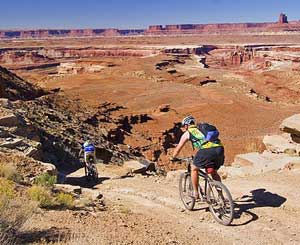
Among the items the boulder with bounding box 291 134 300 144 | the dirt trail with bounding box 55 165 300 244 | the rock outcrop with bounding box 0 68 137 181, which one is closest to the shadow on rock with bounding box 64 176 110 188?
the dirt trail with bounding box 55 165 300 244

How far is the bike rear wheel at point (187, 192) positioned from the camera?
22.7 ft

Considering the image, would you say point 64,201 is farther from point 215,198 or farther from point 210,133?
point 210,133

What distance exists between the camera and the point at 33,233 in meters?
5.12

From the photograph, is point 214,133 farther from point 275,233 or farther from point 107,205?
point 107,205

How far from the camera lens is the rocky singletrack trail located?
18.9 ft

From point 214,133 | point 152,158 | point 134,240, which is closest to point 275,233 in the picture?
point 214,133

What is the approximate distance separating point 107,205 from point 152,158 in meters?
16.0

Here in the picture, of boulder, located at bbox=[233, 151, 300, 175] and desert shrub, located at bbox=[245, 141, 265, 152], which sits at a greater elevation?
boulder, located at bbox=[233, 151, 300, 175]

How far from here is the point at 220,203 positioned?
628 centimetres

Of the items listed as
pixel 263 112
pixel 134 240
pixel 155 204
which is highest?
pixel 134 240

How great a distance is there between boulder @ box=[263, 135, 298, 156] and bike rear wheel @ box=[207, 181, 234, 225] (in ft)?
20.6

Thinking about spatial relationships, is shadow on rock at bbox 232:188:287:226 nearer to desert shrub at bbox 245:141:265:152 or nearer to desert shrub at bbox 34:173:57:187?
desert shrub at bbox 34:173:57:187

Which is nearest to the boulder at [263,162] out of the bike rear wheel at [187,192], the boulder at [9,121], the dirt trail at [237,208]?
the dirt trail at [237,208]

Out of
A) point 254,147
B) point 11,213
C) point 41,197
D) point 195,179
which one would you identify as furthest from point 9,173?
point 254,147
